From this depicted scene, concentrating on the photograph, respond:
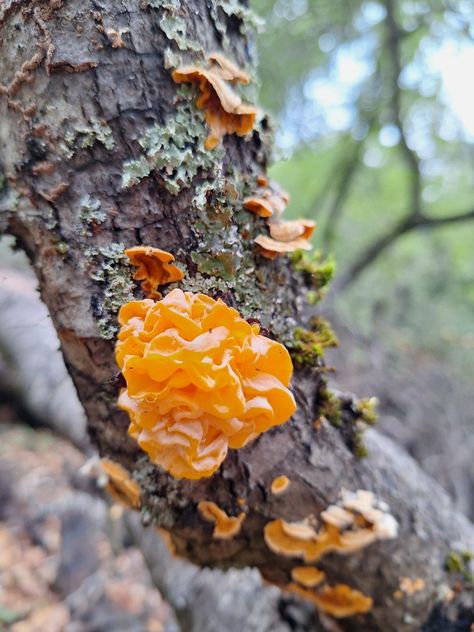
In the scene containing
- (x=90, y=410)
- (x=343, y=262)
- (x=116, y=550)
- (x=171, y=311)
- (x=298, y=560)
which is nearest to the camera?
(x=171, y=311)

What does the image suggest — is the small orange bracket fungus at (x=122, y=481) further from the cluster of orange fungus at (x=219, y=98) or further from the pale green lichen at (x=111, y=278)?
the cluster of orange fungus at (x=219, y=98)

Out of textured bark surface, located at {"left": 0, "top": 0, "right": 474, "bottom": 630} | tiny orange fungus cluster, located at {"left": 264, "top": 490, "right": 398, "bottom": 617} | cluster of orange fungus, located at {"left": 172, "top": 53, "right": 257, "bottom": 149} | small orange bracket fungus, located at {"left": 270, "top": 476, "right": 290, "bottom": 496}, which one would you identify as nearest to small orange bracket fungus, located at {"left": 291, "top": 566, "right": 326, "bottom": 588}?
tiny orange fungus cluster, located at {"left": 264, "top": 490, "right": 398, "bottom": 617}

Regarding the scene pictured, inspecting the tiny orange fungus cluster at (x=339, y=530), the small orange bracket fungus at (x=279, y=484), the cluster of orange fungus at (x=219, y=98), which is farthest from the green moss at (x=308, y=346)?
the cluster of orange fungus at (x=219, y=98)

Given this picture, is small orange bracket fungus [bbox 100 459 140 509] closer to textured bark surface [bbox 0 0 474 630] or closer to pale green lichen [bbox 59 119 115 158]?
textured bark surface [bbox 0 0 474 630]

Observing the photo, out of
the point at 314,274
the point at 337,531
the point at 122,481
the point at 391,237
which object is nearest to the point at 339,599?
the point at 337,531

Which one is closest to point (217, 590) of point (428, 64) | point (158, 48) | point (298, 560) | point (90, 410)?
point (298, 560)

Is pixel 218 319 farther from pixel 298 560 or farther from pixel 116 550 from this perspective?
pixel 116 550
